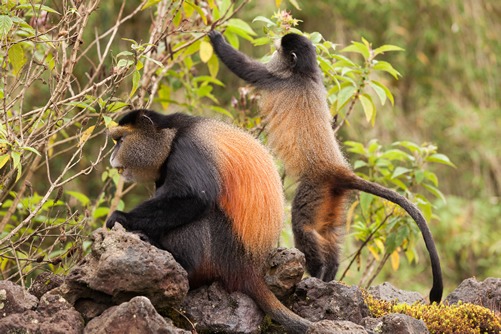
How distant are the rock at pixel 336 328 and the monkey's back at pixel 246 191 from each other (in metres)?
0.81

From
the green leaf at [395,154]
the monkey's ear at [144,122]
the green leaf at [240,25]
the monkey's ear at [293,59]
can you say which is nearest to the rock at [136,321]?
the monkey's ear at [144,122]

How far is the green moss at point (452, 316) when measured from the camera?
517cm

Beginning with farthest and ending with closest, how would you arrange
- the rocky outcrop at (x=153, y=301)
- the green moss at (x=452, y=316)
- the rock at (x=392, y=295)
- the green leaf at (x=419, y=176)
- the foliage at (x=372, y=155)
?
the green leaf at (x=419, y=176) < the foliage at (x=372, y=155) < the rock at (x=392, y=295) < the green moss at (x=452, y=316) < the rocky outcrop at (x=153, y=301)

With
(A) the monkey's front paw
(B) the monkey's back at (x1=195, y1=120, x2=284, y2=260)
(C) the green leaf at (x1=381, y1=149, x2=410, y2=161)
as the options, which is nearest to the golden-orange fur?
(B) the monkey's back at (x1=195, y1=120, x2=284, y2=260)

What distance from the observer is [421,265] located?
41.6 feet

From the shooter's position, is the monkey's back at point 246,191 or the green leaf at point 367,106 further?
the green leaf at point 367,106

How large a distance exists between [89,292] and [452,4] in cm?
972

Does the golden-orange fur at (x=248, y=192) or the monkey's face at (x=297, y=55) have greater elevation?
the monkey's face at (x=297, y=55)

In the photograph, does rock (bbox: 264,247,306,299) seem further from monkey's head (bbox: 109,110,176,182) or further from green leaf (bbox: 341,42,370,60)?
green leaf (bbox: 341,42,370,60)

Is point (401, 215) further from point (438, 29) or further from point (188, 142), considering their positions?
point (438, 29)

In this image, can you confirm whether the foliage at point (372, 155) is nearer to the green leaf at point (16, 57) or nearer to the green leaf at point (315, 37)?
the green leaf at point (315, 37)

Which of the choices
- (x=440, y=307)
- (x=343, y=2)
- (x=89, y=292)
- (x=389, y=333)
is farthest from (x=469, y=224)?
(x=89, y=292)

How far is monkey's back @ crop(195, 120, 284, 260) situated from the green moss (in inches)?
39.1

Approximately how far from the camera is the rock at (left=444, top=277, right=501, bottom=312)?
18.8 feet
